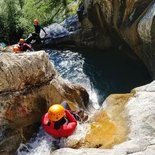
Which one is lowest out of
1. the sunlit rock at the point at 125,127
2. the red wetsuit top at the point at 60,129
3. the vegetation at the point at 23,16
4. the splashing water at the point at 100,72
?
the splashing water at the point at 100,72

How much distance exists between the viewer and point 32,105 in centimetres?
1346

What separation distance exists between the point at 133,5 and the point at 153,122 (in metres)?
10.4

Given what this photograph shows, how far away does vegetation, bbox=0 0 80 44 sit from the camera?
34.3 meters

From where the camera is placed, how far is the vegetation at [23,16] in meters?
34.3

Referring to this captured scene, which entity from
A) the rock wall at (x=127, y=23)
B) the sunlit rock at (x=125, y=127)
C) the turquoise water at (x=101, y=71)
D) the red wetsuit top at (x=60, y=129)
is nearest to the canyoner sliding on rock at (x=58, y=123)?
the red wetsuit top at (x=60, y=129)

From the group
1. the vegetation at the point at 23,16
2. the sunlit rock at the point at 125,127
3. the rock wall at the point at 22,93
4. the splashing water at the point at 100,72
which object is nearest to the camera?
the sunlit rock at the point at 125,127

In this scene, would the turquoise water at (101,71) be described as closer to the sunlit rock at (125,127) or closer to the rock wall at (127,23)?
the rock wall at (127,23)

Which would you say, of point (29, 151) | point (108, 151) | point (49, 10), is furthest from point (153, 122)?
point (49, 10)

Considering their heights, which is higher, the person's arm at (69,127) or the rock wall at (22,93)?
the rock wall at (22,93)

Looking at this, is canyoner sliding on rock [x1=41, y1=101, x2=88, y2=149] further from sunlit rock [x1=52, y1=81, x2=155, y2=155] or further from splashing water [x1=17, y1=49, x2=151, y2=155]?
splashing water [x1=17, y1=49, x2=151, y2=155]

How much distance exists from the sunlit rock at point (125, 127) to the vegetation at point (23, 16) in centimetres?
2203

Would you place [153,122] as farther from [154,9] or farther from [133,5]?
[133,5]

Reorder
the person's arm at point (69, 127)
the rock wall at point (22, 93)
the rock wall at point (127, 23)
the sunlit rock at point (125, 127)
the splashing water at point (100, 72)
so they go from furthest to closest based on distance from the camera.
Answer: the splashing water at point (100, 72) < the rock wall at point (127, 23) < the person's arm at point (69, 127) < the rock wall at point (22, 93) < the sunlit rock at point (125, 127)

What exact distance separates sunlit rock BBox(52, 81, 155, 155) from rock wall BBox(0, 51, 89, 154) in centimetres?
214
